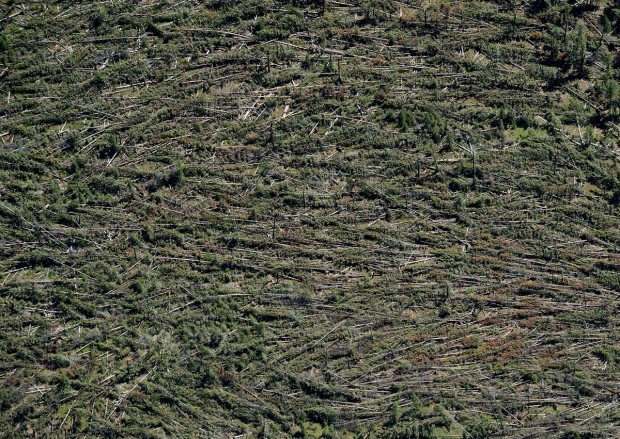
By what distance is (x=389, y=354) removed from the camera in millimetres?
19906

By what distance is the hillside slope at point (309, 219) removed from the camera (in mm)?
19516

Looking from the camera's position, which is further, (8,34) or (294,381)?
(8,34)

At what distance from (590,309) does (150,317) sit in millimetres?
9308

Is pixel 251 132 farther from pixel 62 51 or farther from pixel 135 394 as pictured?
pixel 135 394

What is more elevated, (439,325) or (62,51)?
(62,51)

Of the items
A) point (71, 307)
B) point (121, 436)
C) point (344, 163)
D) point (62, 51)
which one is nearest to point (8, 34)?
point (62, 51)

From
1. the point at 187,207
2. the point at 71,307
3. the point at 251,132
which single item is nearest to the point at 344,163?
the point at 251,132

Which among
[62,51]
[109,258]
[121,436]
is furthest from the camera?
[62,51]

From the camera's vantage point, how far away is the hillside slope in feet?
64.0

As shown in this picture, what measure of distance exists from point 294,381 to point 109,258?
4722 mm

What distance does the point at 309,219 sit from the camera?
20938mm

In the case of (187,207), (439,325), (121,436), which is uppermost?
(187,207)

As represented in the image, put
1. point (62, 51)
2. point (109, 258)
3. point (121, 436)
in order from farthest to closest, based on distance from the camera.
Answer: point (62, 51), point (109, 258), point (121, 436)

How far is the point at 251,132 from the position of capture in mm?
21531
